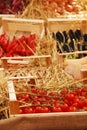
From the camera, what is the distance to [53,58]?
159 inches

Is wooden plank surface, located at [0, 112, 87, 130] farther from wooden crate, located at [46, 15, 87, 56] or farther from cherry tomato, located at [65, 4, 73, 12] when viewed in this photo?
cherry tomato, located at [65, 4, 73, 12]

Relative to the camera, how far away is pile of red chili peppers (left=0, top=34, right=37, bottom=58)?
16.2 ft

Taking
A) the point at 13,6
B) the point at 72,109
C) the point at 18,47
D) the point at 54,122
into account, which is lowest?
the point at 72,109

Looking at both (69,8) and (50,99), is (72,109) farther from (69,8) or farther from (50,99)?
(69,8)

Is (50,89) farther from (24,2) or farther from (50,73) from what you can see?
(24,2)

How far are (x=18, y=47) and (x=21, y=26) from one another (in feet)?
3.25

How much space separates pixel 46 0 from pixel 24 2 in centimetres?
45

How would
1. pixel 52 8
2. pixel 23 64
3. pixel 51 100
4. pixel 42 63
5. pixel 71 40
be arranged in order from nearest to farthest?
pixel 51 100 → pixel 42 63 → pixel 23 64 → pixel 71 40 → pixel 52 8

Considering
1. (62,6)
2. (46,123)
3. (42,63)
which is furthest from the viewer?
(62,6)

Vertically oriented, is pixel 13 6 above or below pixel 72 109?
above

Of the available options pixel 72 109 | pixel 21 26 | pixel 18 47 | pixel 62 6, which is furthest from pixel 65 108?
pixel 62 6

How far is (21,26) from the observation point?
588cm

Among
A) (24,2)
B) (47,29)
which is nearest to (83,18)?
(47,29)

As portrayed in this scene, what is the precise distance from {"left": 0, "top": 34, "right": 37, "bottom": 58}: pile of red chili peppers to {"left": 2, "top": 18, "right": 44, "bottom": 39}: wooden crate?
67 centimetres
